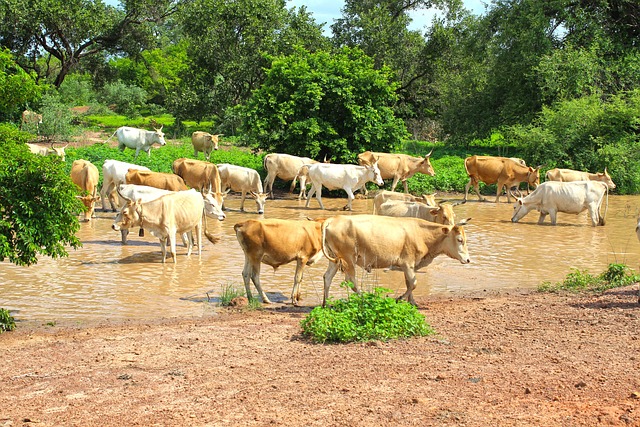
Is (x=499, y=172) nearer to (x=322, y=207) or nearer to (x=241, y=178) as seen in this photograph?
(x=322, y=207)

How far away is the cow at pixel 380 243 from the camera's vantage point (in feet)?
34.4

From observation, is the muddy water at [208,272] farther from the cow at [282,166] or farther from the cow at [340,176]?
the cow at [282,166]

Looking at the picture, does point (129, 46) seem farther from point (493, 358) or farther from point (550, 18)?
point (493, 358)

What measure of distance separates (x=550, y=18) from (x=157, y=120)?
75.5ft

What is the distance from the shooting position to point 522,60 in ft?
110

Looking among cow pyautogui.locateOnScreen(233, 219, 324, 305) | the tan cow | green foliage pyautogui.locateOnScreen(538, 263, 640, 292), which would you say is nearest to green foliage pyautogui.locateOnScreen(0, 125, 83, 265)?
Answer: cow pyautogui.locateOnScreen(233, 219, 324, 305)

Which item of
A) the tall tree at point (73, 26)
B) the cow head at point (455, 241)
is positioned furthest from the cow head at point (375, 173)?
the tall tree at point (73, 26)

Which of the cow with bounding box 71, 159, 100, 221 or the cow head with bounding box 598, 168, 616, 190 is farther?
the cow head with bounding box 598, 168, 616, 190

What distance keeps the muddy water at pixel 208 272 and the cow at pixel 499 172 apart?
5897 mm

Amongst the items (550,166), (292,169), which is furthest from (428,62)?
(292,169)

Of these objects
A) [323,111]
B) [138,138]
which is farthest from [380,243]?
[138,138]

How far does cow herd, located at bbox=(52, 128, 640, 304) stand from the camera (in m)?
10.6

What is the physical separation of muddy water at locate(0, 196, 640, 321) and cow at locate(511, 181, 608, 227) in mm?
634

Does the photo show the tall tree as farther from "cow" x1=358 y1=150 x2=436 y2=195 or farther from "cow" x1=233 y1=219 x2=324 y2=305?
"cow" x1=233 y1=219 x2=324 y2=305
